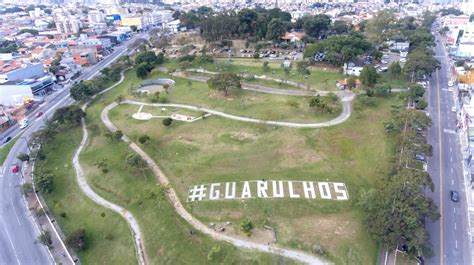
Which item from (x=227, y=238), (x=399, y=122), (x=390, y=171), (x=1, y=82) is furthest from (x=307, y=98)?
(x=1, y=82)

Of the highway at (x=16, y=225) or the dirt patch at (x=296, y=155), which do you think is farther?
the dirt patch at (x=296, y=155)

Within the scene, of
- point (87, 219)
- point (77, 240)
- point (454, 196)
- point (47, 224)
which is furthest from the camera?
point (47, 224)

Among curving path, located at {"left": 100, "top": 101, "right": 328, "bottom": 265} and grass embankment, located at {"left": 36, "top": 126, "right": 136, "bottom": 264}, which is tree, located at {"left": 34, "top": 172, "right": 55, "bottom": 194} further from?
curving path, located at {"left": 100, "top": 101, "right": 328, "bottom": 265}

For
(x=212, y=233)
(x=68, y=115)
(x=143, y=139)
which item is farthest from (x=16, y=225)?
(x=212, y=233)

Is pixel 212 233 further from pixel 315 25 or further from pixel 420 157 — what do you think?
pixel 315 25

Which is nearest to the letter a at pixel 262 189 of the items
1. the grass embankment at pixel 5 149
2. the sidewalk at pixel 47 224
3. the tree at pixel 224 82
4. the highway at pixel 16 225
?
the sidewalk at pixel 47 224

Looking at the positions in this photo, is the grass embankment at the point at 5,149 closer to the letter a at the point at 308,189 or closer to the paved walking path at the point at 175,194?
the paved walking path at the point at 175,194

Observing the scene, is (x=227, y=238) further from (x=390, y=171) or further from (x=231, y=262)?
(x=390, y=171)
